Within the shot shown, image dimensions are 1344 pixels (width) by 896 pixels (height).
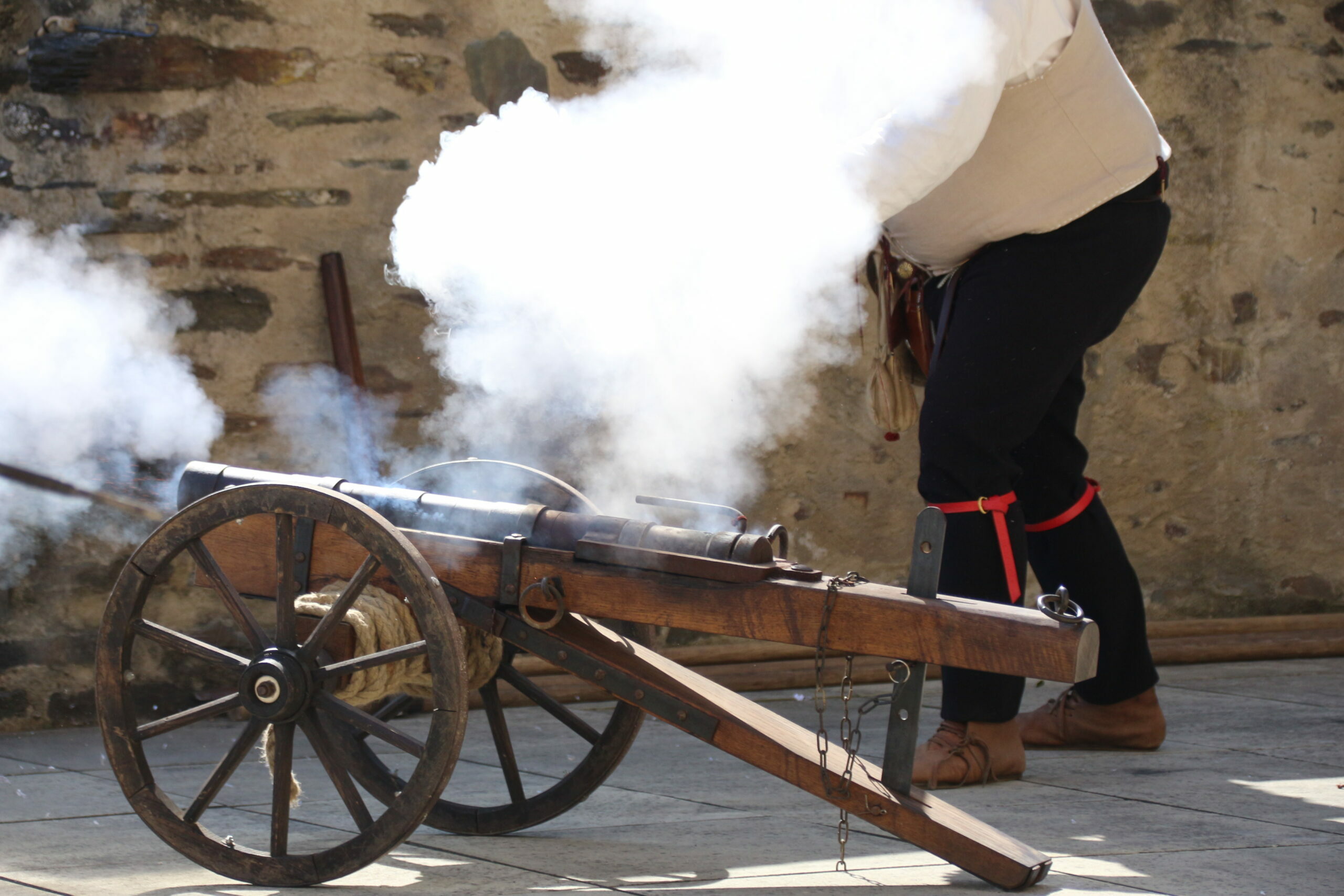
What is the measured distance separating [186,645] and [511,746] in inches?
27.8

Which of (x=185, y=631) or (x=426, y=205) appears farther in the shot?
(x=185, y=631)

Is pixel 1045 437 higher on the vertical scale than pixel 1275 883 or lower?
higher

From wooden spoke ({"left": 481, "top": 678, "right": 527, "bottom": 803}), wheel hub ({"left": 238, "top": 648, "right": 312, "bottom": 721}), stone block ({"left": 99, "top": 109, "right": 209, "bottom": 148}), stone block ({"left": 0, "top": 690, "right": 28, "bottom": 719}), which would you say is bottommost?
stone block ({"left": 0, "top": 690, "right": 28, "bottom": 719})

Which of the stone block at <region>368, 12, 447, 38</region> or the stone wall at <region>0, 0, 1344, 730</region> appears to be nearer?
the stone wall at <region>0, 0, 1344, 730</region>

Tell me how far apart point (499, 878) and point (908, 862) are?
2.15 feet

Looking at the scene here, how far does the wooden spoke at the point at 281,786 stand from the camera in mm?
2043

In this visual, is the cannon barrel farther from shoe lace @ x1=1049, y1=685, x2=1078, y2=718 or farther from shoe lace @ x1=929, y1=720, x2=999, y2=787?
shoe lace @ x1=1049, y1=685, x2=1078, y2=718

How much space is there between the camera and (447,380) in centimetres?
390

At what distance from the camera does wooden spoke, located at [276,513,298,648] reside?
211 cm

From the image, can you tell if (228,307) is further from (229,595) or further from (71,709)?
(229,595)

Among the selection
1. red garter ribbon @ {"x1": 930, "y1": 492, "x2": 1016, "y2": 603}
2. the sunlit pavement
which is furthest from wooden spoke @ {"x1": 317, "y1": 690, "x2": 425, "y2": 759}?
red garter ribbon @ {"x1": 930, "y1": 492, "x2": 1016, "y2": 603}

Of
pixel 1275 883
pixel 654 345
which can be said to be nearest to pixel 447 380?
pixel 654 345

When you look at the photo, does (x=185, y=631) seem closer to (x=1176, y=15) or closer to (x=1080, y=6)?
(x=1080, y=6)

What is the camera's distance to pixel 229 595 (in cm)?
215
